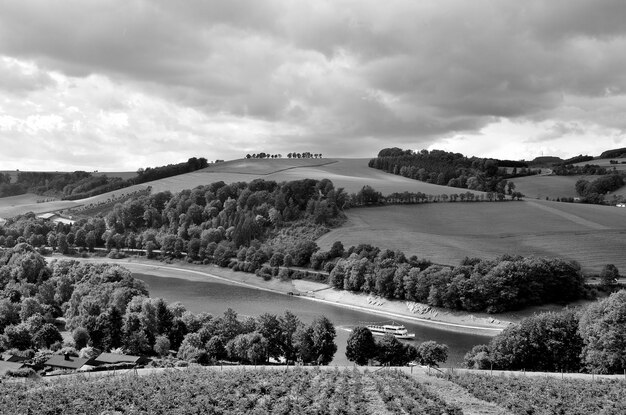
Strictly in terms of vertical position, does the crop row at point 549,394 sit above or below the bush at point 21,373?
above

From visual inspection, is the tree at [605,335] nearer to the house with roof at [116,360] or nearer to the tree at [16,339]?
the house with roof at [116,360]

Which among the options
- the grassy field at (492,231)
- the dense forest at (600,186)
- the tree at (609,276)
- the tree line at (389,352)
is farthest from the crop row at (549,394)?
the dense forest at (600,186)

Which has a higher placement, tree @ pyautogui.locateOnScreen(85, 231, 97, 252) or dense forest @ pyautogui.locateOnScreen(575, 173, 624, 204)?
dense forest @ pyautogui.locateOnScreen(575, 173, 624, 204)

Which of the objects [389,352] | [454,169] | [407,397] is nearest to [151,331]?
[389,352]

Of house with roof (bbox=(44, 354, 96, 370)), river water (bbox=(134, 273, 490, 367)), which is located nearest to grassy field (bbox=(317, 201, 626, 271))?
river water (bbox=(134, 273, 490, 367))

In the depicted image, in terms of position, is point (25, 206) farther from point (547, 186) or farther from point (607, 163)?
point (607, 163)

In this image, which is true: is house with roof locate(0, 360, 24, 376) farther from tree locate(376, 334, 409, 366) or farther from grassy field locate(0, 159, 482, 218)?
grassy field locate(0, 159, 482, 218)
